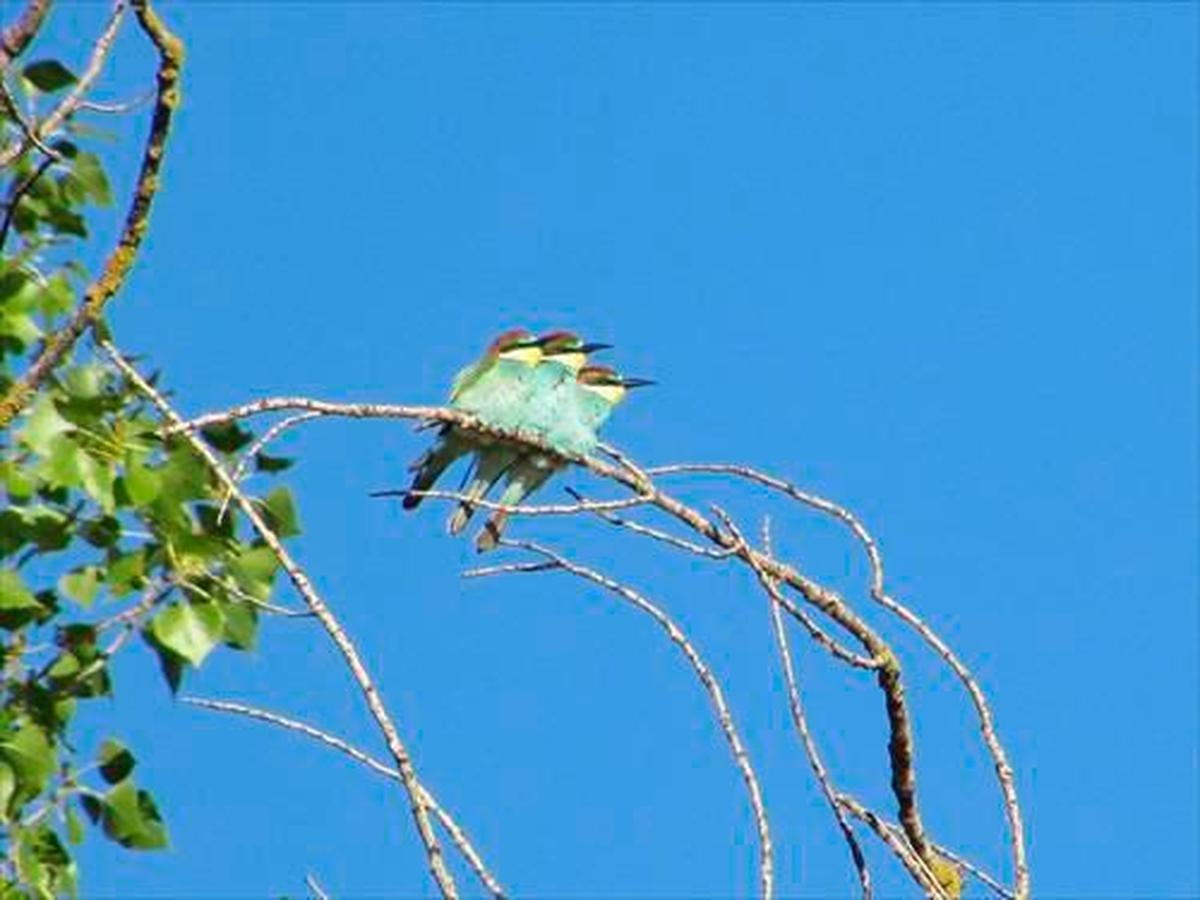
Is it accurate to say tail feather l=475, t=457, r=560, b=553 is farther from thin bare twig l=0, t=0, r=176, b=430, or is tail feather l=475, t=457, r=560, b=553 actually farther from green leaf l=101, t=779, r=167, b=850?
thin bare twig l=0, t=0, r=176, b=430

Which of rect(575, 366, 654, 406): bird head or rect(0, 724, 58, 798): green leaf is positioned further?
rect(575, 366, 654, 406): bird head

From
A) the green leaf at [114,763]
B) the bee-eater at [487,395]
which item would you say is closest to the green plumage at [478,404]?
the bee-eater at [487,395]

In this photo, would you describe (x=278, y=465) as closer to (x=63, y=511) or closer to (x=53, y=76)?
(x=63, y=511)

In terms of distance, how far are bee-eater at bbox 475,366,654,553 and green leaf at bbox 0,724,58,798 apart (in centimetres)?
289

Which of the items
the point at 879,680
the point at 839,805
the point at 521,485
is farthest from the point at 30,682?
the point at 521,485

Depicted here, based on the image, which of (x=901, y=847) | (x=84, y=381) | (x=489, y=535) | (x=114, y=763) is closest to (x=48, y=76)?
(x=84, y=381)

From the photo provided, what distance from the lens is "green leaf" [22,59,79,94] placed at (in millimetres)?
3887

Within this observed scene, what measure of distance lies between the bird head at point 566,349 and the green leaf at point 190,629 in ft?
13.1

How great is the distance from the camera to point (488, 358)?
25.8 feet

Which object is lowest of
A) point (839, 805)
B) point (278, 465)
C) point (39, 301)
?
point (839, 805)

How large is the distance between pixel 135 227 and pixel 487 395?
16.5 feet

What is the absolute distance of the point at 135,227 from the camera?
8.52 feet

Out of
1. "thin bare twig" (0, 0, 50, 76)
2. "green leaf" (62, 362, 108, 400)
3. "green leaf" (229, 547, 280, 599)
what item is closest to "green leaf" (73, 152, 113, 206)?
"green leaf" (62, 362, 108, 400)

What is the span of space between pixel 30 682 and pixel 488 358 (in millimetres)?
3687
